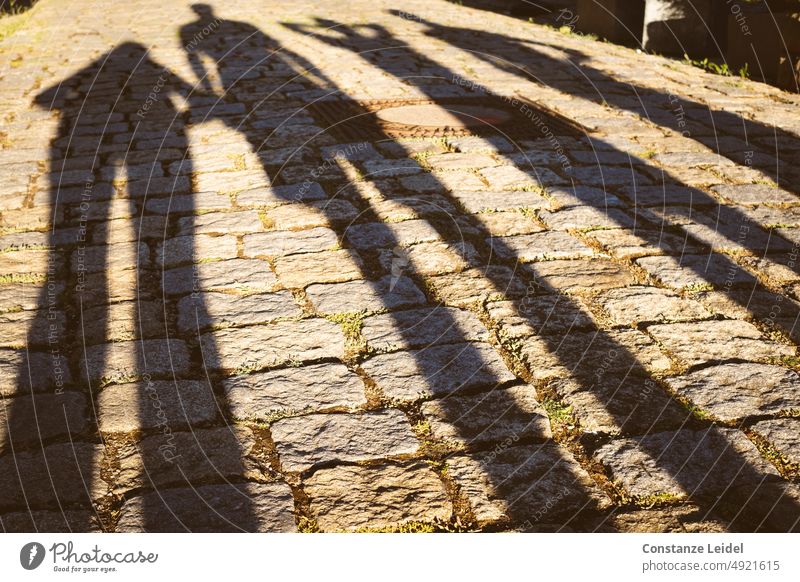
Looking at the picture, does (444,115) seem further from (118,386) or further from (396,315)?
(118,386)

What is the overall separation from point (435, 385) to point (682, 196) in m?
2.58

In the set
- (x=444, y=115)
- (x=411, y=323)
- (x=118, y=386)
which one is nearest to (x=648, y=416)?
(x=411, y=323)

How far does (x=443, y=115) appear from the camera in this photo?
650cm

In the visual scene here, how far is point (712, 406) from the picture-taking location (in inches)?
110

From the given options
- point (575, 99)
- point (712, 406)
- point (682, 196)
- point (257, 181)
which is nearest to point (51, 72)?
point (257, 181)

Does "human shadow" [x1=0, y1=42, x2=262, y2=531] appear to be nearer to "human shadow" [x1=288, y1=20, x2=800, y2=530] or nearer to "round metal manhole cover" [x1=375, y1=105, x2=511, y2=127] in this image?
"human shadow" [x1=288, y1=20, x2=800, y2=530]

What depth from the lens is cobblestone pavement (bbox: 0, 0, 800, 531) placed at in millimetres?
2414

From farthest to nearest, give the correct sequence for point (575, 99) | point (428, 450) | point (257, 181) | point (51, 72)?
point (51, 72) → point (575, 99) → point (257, 181) → point (428, 450)

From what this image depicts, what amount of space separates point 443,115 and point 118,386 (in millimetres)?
4183

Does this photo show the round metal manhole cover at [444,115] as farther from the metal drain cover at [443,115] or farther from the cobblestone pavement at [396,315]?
the cobblestone pavement at [396,315]

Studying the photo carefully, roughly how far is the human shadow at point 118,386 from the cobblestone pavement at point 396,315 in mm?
11

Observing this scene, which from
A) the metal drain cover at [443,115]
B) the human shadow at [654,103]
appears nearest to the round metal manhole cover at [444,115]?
the metal drain cover at [443,115]

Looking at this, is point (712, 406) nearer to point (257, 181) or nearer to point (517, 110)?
point (257, 181)

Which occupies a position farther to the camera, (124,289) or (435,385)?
(124,289)
